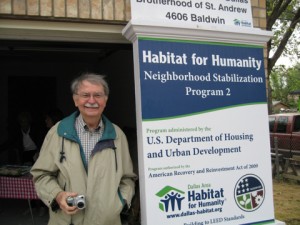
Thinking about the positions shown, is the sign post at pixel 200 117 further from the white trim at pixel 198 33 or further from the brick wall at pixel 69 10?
the brick wall at pixel 69 10

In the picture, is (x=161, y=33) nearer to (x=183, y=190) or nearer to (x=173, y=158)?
(x=173, y=158)

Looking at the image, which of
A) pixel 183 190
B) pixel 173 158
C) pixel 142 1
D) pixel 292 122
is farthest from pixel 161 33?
pixel 292 122

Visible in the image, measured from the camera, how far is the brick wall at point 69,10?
8.46ft

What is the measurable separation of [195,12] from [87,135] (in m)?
1.40

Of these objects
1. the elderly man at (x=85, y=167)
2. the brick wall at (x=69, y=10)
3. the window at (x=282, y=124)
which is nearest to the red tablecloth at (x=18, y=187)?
the elderly man at (x=85, y=167)

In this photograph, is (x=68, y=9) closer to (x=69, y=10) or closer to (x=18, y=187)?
(x=69, y=10)

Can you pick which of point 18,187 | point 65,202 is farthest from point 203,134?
point 18,187

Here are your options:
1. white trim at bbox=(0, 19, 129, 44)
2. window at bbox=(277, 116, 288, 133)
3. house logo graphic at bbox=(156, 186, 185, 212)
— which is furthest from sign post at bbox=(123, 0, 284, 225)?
window at bbox=(277, 116, 288, 133)

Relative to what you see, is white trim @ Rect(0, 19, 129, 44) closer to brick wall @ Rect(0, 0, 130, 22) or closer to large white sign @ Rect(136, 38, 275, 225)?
brick wall @ Rect(0, 0, 130, 22)

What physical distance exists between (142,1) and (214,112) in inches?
42.3

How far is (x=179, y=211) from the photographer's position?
2.68 m

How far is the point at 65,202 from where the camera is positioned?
214 cm

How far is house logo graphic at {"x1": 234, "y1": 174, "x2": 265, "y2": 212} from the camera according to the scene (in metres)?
2.90

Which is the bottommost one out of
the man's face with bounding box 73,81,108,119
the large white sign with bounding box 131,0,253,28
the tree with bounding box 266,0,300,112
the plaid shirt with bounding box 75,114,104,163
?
the plaid shirt with bounding box 75,114,104,163
